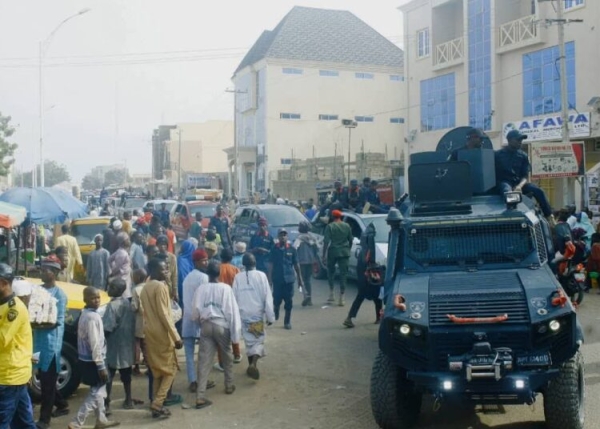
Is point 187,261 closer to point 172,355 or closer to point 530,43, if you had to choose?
point 172,355

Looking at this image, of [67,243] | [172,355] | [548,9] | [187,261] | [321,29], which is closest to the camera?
[172,355]

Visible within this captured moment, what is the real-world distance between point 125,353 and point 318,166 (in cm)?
3320

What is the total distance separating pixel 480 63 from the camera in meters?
29.0

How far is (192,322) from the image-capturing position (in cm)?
870

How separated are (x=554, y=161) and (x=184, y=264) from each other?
35.8ft

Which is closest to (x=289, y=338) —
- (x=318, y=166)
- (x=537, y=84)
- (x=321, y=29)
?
(x=537, y=84)

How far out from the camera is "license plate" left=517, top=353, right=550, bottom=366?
21.0 ft

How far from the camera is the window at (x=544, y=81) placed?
24.3m

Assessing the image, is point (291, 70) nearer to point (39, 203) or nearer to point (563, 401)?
point (39, 203)

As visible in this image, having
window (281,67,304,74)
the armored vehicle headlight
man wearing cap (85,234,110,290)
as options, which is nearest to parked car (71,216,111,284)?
man wearing cap (85,234,110,290)

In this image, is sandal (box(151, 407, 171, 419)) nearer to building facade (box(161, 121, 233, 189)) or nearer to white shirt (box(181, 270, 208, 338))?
white shirt (box(181, 270, 208, 338))

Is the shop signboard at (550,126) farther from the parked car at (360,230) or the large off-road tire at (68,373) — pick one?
the large off-road tire at (68,373)

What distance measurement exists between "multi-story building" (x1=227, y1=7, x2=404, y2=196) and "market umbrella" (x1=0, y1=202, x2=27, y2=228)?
35.6 m

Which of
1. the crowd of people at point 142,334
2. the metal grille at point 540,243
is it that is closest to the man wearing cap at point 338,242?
the crowd of people at point 142,334
